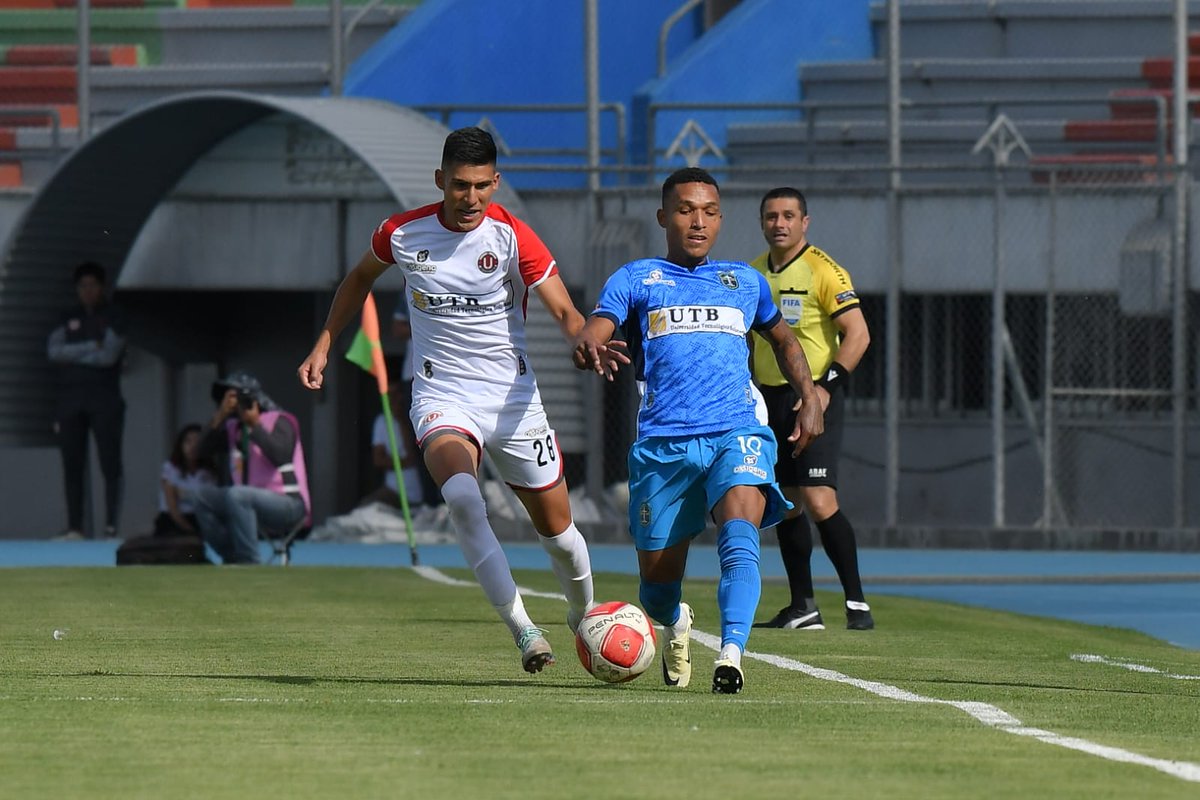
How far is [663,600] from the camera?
841 cm

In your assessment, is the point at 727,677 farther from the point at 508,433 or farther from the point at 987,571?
the point at 987,571

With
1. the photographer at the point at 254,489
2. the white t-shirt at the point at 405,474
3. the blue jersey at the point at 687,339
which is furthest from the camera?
the white t-shirt at the point at 405,474

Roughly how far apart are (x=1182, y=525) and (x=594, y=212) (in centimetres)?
580

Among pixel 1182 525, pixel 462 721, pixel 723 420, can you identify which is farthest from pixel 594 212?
pixel 462 721

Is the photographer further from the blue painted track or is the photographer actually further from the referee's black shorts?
the referee's black shorts

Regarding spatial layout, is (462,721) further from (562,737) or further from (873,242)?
(873,242)

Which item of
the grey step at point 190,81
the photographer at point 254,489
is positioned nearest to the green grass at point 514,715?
the photographer at point 254,489

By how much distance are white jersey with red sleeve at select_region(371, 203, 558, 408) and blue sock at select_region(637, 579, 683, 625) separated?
96cm

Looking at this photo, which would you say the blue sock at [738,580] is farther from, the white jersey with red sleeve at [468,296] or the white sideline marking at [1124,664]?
the white sideline marking at [1124,664]

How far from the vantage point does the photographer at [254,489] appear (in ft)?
58.6

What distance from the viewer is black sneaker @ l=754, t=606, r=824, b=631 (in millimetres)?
11484

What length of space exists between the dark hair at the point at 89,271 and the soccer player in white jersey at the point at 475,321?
528 inches

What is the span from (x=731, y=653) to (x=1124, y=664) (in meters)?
2.67

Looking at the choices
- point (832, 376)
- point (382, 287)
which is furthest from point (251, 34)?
point (832, 376)
